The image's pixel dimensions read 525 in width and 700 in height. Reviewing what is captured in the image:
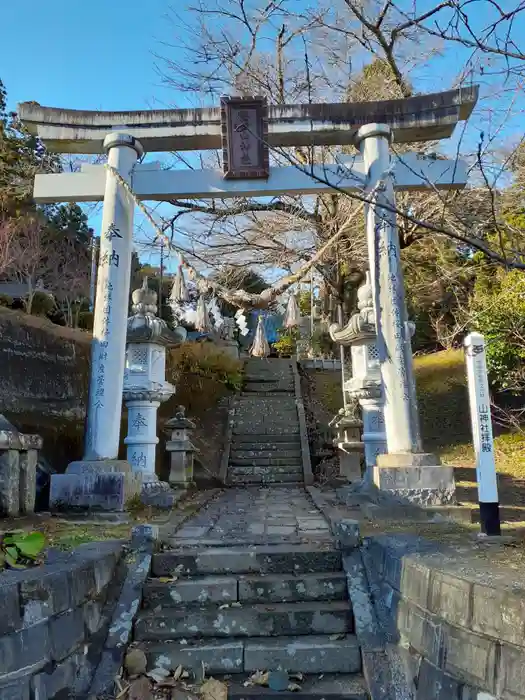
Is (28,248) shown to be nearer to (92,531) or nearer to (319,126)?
(319,126)

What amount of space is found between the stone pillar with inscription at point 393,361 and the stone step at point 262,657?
3344mm

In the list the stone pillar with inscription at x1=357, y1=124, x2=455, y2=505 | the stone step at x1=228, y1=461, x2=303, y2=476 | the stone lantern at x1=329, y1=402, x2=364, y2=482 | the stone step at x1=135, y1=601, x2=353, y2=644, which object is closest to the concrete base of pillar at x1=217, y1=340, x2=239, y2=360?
the stone step at x1=228, y1=461, x2=303, y2=476

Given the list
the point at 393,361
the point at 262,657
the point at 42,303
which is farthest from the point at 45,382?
the point at 262,657

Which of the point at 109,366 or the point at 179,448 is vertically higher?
the point at 109,366

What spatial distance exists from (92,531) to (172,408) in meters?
8.77

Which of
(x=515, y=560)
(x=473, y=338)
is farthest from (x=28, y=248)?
(x=515, y=560)

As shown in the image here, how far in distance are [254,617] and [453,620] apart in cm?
152

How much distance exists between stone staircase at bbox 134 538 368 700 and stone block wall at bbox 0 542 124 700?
403 mm

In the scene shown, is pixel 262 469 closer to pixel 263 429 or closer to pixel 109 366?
pixel 263 429

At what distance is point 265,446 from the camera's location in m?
13.9

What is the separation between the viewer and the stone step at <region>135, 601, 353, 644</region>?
3.96 meters

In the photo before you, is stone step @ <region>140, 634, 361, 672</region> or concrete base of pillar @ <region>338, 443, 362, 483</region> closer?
stone step @ <region>140, 634, 361, 672</region>

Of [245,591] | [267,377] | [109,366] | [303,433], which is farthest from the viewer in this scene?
[267,377]

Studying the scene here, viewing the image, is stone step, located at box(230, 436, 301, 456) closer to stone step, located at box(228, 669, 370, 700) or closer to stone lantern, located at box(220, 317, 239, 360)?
stone lantern, located at box(220, 317, 239, 360)
